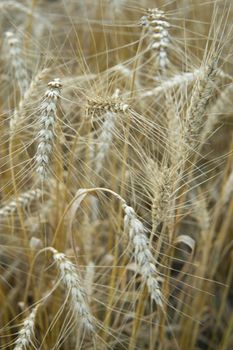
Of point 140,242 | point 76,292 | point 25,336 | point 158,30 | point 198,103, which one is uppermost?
point 158,30

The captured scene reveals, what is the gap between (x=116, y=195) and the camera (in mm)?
1187

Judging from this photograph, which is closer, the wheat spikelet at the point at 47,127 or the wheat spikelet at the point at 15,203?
the wheat spikelet at the point at 47,127

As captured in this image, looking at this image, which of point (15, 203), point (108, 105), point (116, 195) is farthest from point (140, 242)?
point (15, 203)

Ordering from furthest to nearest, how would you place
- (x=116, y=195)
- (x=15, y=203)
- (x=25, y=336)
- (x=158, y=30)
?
(x=15, y=203) → (x=158, y=30) → (x=25, y=336) → (x=116, y=195)

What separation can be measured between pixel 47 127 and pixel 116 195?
0.74 ft

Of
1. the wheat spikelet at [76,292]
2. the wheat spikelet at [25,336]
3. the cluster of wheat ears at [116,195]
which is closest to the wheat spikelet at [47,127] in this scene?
the cluster of wheat ears at [116,195]

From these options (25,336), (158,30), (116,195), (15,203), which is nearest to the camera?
(116,195)

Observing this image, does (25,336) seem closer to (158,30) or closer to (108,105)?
(108,105)

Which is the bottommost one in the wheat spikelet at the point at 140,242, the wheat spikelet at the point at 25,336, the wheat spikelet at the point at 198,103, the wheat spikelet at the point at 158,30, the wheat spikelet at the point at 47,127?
the wheat spikelet at the point at 25,336

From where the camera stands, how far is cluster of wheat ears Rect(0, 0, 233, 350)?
1301 millimetres

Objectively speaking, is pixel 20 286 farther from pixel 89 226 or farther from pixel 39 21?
pixel 39 21

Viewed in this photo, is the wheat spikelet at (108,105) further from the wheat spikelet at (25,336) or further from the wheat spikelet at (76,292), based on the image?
the wheat spikelet at (25,336)

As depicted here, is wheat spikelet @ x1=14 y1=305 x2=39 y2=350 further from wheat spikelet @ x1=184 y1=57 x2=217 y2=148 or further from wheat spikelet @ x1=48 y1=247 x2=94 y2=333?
wheat spikelet @ x1=184 y1=57 x2=217 y2=148

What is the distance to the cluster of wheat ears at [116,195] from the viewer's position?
130cm
